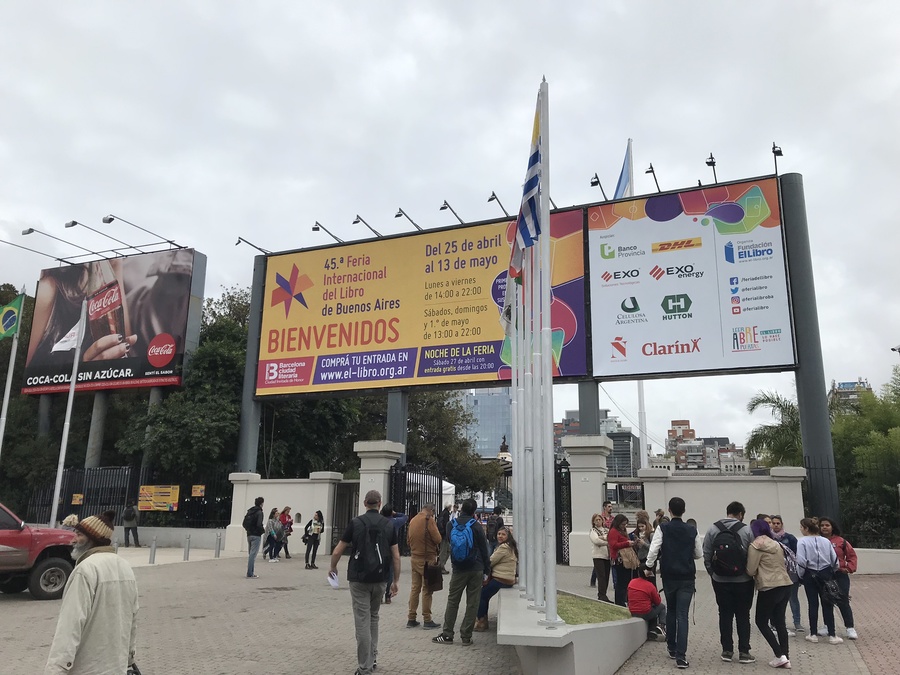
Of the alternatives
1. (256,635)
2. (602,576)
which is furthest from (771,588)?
(256,635)

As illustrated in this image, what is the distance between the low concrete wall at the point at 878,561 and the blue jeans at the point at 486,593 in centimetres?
1078

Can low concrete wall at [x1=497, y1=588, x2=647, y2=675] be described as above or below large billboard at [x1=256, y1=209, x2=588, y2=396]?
below

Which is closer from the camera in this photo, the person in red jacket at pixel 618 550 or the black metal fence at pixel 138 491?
the person in red jacket at pixel 618 550

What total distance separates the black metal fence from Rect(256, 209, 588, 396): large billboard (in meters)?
4.03

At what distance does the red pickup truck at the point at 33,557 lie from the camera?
36.5 ft

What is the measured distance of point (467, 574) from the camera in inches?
335

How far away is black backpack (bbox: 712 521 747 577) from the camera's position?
725 centimetres

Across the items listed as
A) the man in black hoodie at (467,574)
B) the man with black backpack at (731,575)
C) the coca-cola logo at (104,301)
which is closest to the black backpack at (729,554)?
the man with black backpack at (731,575)

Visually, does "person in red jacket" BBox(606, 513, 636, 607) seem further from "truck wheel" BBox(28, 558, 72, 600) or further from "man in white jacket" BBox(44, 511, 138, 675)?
"truck wheel" BBox(28, 558, 72, 600)

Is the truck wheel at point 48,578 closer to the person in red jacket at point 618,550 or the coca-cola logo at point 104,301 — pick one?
the person in red jacket at point 618,550

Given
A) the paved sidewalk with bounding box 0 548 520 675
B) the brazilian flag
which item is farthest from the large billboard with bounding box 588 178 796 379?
the brazilian flag

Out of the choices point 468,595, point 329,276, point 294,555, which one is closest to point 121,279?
point 329,276

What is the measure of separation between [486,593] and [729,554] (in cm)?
327

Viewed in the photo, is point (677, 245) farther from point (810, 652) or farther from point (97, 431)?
point (97, 431)
